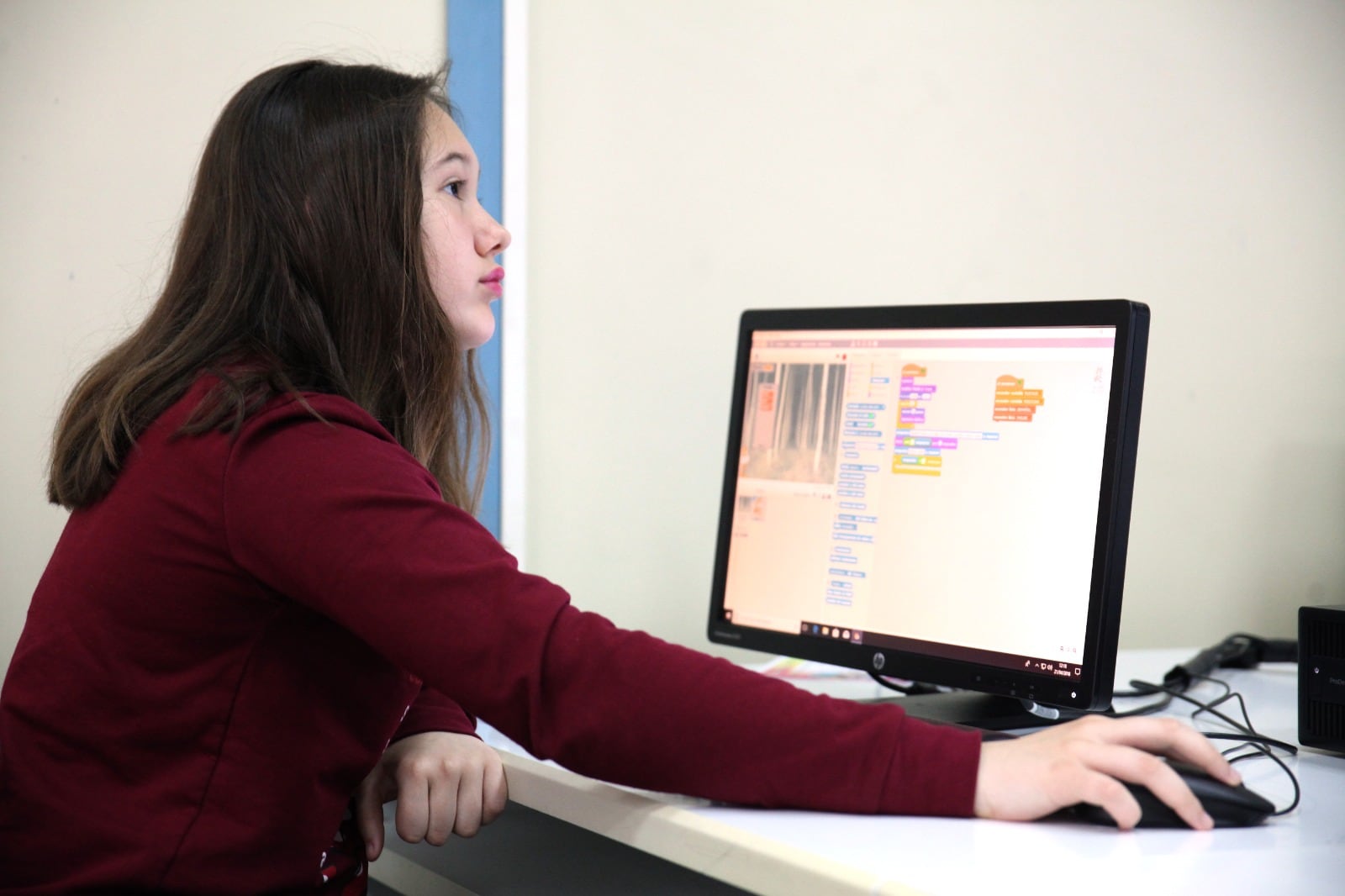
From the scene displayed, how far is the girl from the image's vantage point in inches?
27.7

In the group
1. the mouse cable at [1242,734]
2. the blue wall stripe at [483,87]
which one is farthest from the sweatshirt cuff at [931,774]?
the blue wall stripe at [483,87]

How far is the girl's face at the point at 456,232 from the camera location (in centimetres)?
96

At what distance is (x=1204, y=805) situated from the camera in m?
0.73

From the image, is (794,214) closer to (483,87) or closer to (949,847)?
(483,87)

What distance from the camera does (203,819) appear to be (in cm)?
75

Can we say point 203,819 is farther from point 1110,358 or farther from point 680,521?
point 680,521

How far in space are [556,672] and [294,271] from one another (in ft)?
1.32

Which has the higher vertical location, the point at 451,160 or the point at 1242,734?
the point at 451,160

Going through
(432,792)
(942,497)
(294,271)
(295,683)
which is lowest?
(432,792)

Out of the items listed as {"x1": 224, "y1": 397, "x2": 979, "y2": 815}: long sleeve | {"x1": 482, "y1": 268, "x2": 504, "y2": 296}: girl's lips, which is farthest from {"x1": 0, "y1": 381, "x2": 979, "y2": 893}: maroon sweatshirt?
{"x1": 482, "y1": 268, "x2": 504, "y2": 296}: girl's lips

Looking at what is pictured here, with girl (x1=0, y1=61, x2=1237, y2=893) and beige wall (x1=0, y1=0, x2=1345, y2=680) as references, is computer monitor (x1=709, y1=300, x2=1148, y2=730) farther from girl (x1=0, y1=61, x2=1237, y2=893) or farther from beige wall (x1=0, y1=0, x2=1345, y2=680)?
beige wall (x1=0, y1=0, x2=1345, y2=680)

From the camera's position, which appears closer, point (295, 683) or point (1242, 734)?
point (295, 683)

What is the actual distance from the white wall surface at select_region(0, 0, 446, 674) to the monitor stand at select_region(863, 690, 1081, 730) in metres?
0.93

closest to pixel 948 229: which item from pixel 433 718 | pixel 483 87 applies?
pixel 483 87
